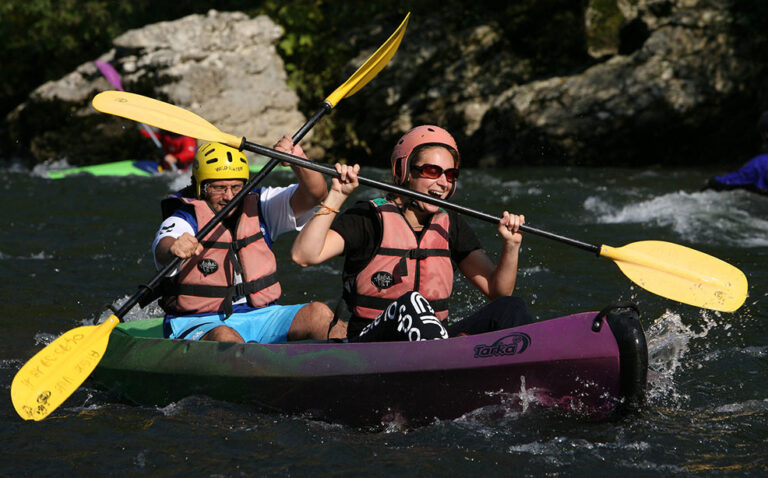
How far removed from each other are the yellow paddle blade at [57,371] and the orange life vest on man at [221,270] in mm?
334

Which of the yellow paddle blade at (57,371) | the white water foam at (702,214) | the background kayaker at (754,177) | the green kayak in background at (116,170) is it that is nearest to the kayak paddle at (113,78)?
the green kayak in background at (116,170)

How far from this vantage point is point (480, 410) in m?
3.30

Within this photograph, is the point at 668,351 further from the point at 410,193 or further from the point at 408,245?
the point at 410,193

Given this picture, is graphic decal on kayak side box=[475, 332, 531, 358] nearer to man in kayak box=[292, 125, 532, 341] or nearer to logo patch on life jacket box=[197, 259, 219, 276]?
man in kayak box=[292, 125, 532, 341]

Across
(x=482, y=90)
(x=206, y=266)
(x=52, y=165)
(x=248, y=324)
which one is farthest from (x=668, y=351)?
(x=52, y=165)

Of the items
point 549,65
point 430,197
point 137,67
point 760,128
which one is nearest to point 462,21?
point 549,65

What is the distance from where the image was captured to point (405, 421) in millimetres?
3391

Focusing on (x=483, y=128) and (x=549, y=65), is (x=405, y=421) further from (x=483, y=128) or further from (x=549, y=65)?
(x=549, y=65)

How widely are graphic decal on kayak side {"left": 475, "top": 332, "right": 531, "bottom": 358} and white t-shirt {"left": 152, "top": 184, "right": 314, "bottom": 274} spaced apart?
123cm

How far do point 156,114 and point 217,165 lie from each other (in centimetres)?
48

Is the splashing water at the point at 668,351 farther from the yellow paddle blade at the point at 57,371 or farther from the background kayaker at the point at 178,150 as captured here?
→ the background kayaker at the point at 178,150

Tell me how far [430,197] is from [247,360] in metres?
1.00

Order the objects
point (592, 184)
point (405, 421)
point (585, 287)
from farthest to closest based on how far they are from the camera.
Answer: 1. point (592, 184)
2. point (585, 287)
3. point (405, 421)

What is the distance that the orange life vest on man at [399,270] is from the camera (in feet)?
12.0
